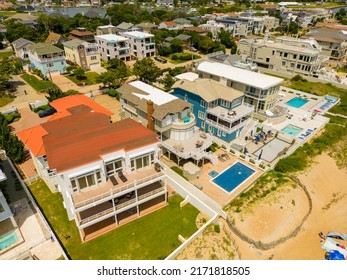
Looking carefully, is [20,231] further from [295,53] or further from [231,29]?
[231,29]

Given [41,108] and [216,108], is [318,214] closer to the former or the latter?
[216,108]

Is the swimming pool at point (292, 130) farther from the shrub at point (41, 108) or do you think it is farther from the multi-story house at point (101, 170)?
the shrub at point (41, 108)

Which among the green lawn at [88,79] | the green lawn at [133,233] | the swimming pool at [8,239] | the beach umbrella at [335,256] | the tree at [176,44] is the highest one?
the tree at [176,44]


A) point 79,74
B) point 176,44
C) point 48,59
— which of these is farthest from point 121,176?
point 176,44

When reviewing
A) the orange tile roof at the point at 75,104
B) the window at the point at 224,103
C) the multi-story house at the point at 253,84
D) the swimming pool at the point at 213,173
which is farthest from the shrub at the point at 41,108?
the swimming pool at the point at 213,173

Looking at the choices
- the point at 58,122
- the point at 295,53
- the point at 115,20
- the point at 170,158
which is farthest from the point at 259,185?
the point at 115,20
